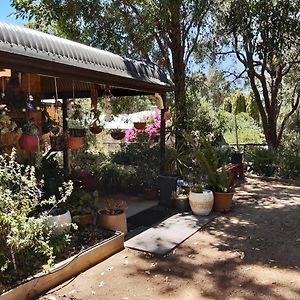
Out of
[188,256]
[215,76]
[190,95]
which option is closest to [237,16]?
[190,95]

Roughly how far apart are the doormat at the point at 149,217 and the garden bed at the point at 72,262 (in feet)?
2.89

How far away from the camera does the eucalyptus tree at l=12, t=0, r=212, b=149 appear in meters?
8.20

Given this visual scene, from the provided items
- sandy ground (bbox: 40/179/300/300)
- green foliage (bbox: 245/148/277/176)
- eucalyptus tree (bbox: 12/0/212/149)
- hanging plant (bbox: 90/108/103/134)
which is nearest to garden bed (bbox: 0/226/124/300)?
sandy ground (bbox: 40/179/300/300)

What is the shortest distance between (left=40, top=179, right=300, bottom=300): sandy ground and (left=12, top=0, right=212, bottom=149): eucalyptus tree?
11.9 ft

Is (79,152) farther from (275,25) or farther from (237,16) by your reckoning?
(275,25)

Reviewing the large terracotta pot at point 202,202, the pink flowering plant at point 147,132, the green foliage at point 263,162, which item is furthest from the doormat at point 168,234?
the green foliage at point 263,162

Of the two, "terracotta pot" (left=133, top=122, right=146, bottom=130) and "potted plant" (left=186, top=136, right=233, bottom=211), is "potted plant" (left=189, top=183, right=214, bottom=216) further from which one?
"terracotta pot" (left=133, top=122, right=146, bottom=130)

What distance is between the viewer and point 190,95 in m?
9.84

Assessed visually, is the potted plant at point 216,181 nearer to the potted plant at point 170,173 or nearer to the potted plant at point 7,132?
the potted plant at point 170,173

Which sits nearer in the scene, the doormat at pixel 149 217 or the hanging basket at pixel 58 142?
the hanging basket at pixel 58 142

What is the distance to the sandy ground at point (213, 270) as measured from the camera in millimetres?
3100

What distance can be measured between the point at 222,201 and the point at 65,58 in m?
3.53

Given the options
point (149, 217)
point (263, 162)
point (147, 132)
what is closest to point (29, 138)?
point (149, 217)

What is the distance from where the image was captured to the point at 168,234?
460 centimetres
